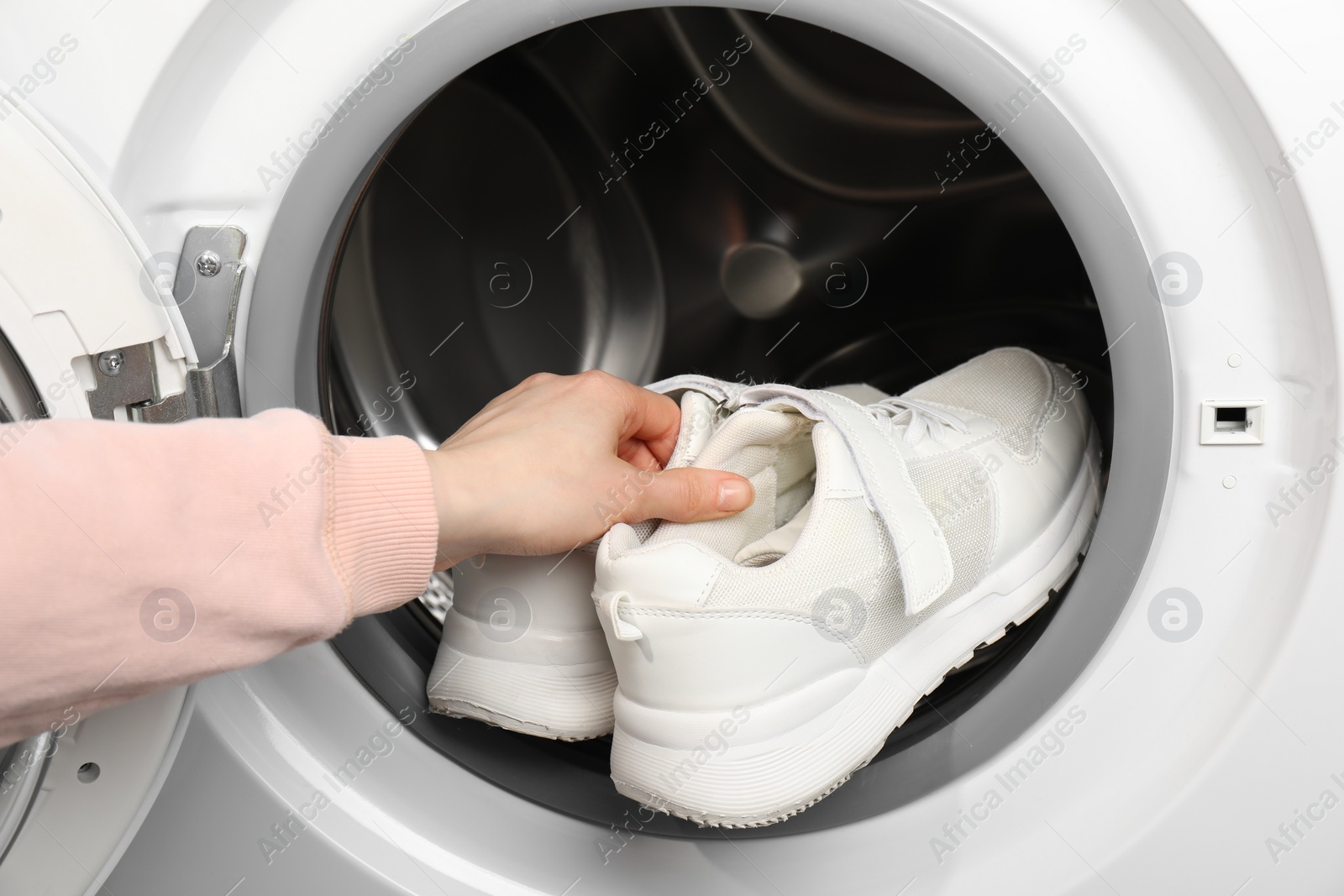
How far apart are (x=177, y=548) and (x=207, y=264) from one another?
0.57 ft

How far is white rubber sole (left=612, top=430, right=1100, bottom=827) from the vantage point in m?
0.45

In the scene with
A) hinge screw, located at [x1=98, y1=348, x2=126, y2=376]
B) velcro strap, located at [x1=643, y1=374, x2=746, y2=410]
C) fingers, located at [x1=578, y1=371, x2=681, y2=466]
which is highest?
velcro strap, located at [x1=643, y1=374, x2=746, y2=410]

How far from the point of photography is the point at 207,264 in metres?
0.46

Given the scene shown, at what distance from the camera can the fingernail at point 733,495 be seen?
49 cm

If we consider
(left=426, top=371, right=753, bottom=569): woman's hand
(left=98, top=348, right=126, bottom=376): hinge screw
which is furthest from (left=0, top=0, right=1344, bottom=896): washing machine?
(left=426, top=371, right=753, bottom=569): woman's hand

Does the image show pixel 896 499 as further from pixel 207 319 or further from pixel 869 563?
→ pixel 207 319

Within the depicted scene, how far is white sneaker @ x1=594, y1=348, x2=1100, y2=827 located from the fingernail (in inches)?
0.6

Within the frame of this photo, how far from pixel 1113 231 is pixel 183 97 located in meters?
0.45

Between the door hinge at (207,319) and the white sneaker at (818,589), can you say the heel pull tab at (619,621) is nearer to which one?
the white sneaker at (818,589)

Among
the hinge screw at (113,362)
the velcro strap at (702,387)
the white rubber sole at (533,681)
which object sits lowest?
the white rubber sole at (533,681)

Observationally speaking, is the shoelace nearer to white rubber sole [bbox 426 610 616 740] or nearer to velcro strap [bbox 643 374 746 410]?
velcro strap [bbox 643 374 746 410]

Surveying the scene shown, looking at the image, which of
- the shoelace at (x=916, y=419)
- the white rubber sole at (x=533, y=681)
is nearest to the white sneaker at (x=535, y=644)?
the white rubber sole at (x=533, y=681)

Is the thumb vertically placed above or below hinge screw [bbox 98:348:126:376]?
above

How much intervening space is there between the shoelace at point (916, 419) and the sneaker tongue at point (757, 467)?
5 cm
